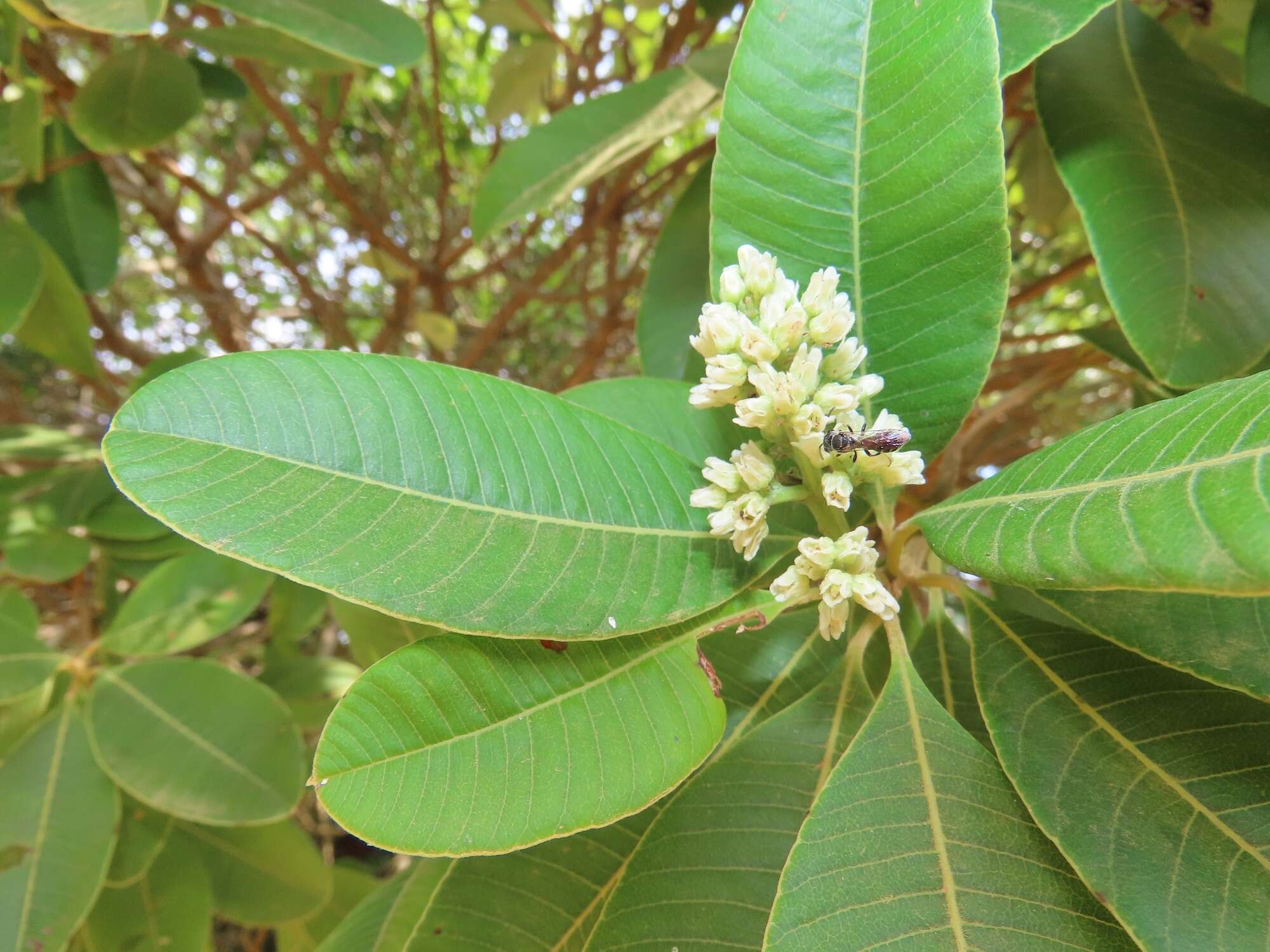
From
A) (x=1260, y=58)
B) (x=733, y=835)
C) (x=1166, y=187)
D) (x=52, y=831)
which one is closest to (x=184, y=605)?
(x=52, y=831)

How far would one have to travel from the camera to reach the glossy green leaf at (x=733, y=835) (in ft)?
2.26

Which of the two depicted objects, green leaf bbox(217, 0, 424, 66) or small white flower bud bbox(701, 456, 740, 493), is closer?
Answer: small white flower bud bbox(701, 456, 740, 493)

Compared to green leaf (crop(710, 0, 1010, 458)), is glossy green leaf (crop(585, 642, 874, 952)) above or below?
below

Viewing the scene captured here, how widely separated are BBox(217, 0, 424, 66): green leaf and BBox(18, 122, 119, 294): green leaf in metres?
0.68

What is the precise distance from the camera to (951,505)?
670 mm

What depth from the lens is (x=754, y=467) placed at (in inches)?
27.3

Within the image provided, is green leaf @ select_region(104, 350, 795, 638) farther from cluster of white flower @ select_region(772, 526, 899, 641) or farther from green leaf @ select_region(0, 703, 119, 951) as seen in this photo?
green leaf @ select_region(0, 703, 119, 951)

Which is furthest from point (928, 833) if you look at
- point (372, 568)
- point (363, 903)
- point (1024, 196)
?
point (1024, 196)

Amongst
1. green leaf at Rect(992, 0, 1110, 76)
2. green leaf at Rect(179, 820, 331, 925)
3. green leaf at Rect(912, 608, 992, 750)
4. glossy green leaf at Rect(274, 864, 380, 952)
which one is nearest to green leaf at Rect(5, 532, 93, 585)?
green leaf at Rect(179, 820, 331, 925)

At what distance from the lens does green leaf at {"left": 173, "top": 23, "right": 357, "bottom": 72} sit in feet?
4.67

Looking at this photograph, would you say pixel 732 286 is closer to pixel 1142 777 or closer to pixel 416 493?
pixel 416 493

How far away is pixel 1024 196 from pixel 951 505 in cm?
155

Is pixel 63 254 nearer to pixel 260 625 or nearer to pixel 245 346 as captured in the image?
pixel 245 346

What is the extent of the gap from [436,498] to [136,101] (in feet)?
4.22
